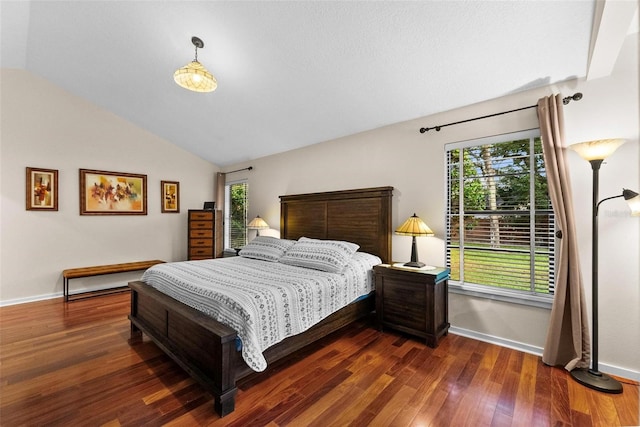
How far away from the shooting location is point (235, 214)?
19.4 ft

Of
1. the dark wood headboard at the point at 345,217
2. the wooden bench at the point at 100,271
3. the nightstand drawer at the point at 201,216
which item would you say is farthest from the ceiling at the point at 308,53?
the wooden bench at the point at 100,271

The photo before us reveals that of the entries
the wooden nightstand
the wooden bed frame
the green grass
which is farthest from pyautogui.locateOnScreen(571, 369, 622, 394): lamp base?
the wooden bed frame

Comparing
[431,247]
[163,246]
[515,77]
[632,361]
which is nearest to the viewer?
[632,361]

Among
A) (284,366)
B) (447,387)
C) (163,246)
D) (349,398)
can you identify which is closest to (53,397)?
(284,366)

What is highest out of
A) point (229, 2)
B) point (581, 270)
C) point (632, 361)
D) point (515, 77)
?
point (229, 2)

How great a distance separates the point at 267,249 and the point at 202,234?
2.37m

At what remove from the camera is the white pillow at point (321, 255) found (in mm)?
2887

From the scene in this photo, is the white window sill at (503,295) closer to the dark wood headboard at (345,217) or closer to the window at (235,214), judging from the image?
the dark wood headboard at (345,217)

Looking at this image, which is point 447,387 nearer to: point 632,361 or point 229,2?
point 632,361

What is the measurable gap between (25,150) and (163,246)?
236cm

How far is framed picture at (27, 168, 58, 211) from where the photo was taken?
3982 millimetres

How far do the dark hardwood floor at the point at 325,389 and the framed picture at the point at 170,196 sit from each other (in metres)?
2.91

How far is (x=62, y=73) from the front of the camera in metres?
3.85

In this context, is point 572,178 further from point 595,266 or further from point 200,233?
point 200,233
